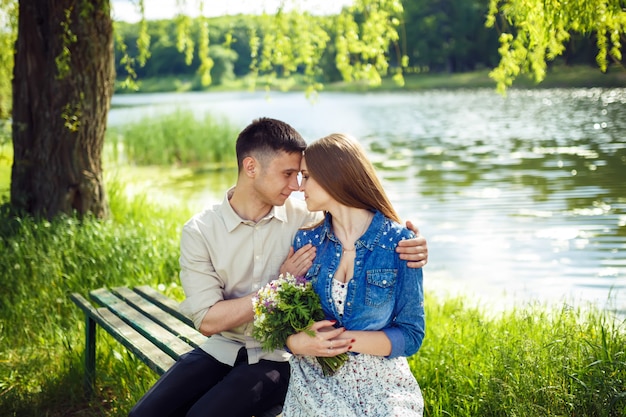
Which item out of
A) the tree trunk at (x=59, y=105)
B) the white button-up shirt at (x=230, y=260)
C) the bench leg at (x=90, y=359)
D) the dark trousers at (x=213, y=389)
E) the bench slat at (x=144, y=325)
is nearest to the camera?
the dark trousers at (x=213, y=389)

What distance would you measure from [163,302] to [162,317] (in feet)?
1.00

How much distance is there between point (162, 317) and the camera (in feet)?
13.4

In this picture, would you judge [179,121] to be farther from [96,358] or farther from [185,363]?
[185,363]

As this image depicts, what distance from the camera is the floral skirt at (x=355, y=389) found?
2680 mm

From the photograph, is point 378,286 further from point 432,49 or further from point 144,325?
point 432,49

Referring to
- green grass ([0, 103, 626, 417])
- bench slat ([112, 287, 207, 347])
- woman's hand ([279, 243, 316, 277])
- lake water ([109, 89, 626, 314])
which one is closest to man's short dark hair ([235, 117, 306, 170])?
woman's hand ([279, 243, 316, 277])

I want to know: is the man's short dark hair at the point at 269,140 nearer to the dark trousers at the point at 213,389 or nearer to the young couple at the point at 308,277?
the young couple at the point at 308,277

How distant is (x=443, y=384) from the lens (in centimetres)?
395

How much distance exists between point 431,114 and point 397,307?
106ft

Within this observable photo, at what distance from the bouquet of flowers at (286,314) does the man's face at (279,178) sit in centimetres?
53

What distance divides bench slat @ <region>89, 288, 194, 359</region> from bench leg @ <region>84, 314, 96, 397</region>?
168 mm

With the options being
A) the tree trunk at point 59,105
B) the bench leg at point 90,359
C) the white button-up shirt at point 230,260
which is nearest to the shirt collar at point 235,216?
the white button-up shirt at point 230,260

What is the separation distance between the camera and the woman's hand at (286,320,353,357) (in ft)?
8.82

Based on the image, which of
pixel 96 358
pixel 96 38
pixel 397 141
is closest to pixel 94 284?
pixel 96 358
